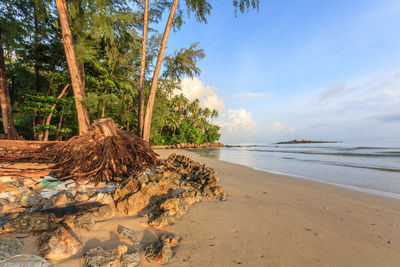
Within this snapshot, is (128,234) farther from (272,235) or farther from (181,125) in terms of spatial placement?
(181,125)

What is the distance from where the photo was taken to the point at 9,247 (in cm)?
107

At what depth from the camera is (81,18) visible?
6.20m

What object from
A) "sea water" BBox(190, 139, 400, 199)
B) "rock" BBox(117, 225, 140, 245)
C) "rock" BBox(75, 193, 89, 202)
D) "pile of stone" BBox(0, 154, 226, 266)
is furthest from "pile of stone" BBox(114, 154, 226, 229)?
"sea water" BBox(190, 139, 400, 199)

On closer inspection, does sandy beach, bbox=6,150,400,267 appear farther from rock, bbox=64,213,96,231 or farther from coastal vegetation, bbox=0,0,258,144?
coastal vegetation, bbox=0,0,258,144

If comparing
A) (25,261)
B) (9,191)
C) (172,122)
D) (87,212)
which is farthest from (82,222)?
(172,122)

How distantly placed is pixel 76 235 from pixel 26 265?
409 mm

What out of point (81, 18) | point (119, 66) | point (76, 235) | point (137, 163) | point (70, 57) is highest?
point (119, 66)

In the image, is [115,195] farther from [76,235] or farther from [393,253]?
[393,253]

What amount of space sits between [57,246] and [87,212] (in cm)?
58

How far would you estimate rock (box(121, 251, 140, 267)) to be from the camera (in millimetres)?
1122

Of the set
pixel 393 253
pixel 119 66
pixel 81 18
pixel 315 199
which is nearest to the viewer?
pixel 393 253

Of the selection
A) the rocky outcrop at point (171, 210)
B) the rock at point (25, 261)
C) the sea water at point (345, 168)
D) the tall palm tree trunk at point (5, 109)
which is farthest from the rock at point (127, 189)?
the tall palm tree trunk at point (5, 109)

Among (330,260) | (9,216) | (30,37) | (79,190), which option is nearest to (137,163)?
(79,190)

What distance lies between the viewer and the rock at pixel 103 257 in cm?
107
